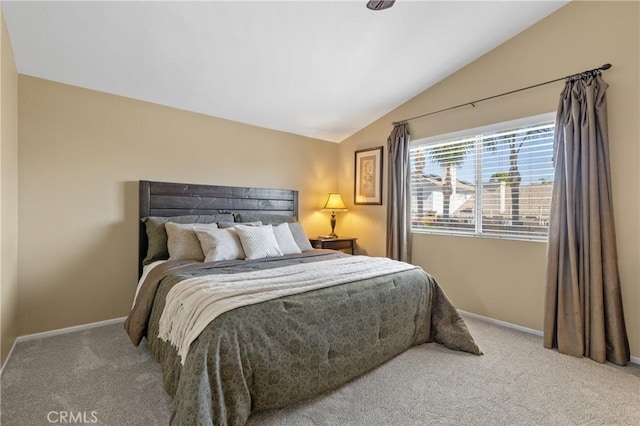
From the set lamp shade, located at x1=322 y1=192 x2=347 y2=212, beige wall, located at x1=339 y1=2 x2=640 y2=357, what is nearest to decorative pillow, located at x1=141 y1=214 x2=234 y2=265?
lamp shade, located at x1=322 y1=192 x2=347 y2=212

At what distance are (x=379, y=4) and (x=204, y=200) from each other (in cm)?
252

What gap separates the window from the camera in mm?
2891

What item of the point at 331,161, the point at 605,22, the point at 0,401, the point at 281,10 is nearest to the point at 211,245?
the point at 0,401

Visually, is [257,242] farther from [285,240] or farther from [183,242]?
[183,242]

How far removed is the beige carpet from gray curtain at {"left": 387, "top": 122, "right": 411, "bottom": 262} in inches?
57.1

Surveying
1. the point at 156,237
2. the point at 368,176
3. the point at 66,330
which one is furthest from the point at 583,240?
the point at 66,330

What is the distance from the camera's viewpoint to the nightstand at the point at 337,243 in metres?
4.13

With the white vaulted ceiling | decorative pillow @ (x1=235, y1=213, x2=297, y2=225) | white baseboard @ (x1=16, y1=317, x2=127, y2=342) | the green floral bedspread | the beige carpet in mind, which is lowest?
the beige carpet

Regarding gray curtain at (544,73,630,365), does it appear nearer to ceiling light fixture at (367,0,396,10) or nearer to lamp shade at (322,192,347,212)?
ceiling light fixture at (367,0,396,10)

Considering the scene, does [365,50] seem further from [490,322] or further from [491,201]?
[490,322]

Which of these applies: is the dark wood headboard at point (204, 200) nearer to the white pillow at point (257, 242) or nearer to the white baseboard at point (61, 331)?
the white baseboard at point (61, 331)

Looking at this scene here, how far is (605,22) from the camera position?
2.48m

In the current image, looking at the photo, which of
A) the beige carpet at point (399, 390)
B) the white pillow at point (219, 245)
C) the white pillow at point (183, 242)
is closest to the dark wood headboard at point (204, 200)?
the white pillow at point (183, 242)

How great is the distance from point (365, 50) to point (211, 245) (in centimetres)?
225
